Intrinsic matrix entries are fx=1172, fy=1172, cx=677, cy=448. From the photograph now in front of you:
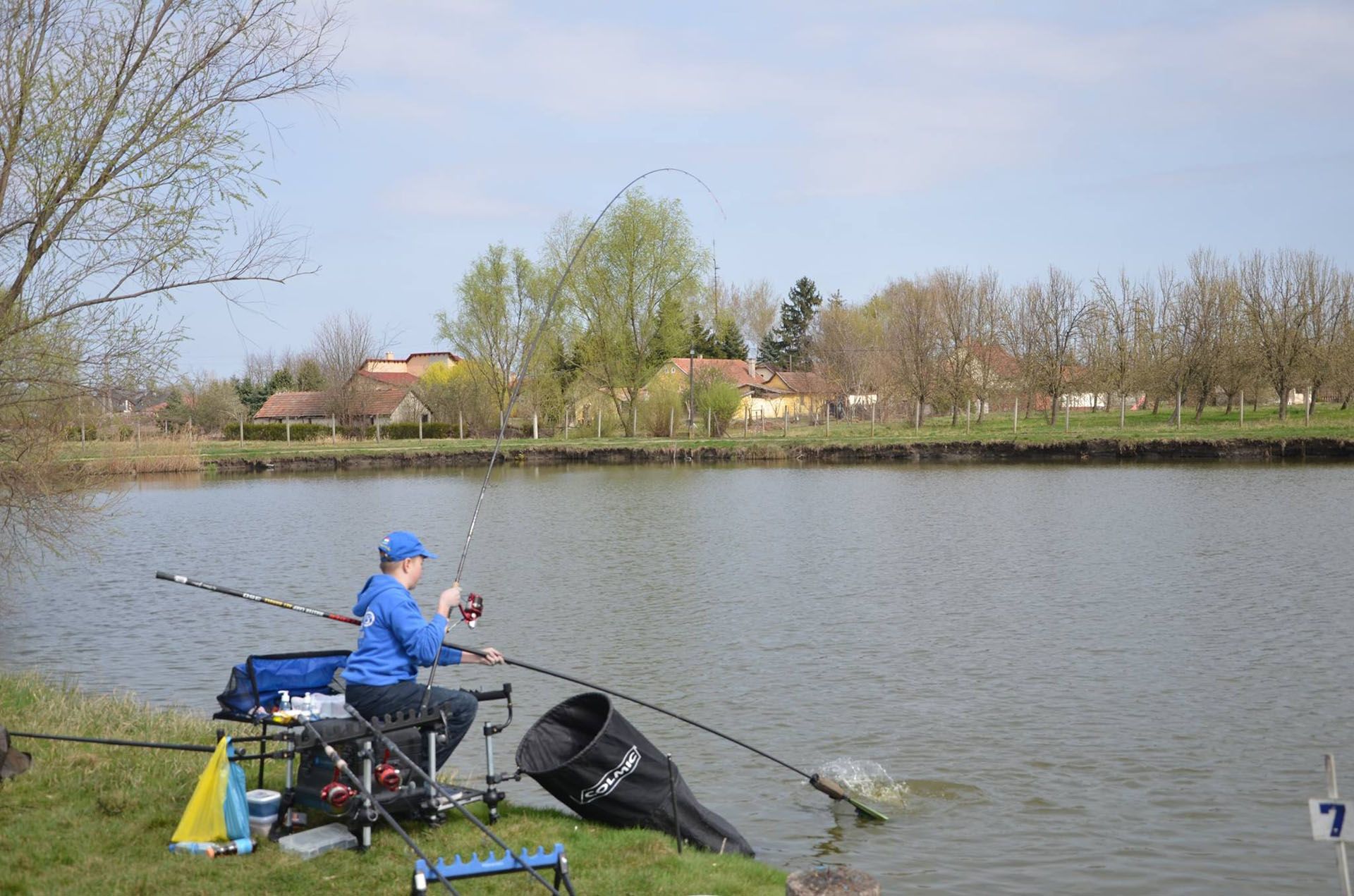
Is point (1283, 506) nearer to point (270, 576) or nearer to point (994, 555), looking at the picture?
point (994, 555)

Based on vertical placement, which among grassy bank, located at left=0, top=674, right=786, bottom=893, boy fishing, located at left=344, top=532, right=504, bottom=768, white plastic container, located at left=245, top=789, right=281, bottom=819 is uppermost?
boy fishing, located at left=344, top=532, right=504, bottom=768

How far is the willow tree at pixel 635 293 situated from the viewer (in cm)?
5706

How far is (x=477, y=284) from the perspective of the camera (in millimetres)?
65125

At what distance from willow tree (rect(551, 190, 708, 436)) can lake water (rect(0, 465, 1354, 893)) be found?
99.2ft

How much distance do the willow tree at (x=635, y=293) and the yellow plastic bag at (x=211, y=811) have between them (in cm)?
5222

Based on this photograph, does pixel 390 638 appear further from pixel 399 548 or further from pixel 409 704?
pixel 399 548

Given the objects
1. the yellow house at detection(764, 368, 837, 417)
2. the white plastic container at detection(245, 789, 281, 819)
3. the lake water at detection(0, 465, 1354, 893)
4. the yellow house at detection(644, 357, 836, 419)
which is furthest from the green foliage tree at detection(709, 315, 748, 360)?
the white plastic container at detection(245, 789, 281, 819)

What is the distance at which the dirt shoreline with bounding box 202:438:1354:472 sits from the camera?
126ft

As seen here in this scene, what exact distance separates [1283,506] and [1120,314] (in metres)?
32.9

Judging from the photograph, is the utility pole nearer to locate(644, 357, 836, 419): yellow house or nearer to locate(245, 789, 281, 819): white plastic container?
locate(644, 357, 836, 419): yellow house

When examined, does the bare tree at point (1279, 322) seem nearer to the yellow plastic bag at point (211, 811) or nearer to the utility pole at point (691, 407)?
the utility pole at point (691, 407)

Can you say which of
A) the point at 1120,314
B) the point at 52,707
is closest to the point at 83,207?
the point at 52,707

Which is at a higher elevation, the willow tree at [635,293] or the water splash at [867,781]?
the willow tree at [635,293]

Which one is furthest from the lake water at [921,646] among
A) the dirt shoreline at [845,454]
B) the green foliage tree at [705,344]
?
the green foliage tree at [705,344]
